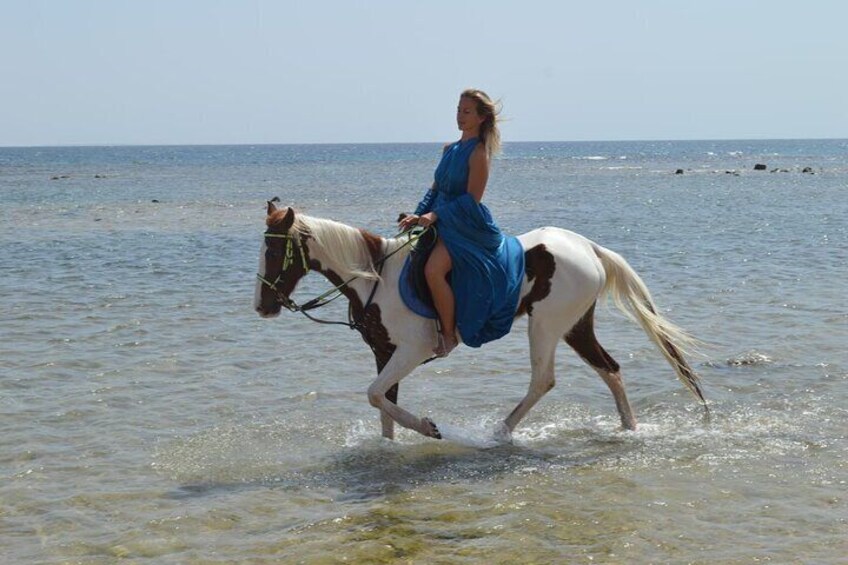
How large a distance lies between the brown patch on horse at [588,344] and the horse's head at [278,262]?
2396mm

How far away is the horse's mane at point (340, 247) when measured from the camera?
7785mm

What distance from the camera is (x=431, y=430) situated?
7.93 meters

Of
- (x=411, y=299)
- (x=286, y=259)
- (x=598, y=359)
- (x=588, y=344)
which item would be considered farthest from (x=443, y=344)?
(x=598, y=359)

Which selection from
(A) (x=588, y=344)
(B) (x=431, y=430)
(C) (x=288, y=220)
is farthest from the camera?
(A) (x=588, y=344)

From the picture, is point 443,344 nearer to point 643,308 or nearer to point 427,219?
point 427,219

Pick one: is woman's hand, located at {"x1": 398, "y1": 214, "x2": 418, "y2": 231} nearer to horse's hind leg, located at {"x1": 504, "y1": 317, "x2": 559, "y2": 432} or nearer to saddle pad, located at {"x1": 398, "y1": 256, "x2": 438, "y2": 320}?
saddle pad, located at {"x1": 398, "y1": 256, "x2": 438, "y2": 320}

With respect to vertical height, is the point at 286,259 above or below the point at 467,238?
below

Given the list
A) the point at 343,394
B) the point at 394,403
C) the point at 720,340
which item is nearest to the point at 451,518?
the point at 394,403

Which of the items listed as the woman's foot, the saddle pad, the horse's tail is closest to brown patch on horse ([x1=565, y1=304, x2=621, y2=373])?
the horse's tail

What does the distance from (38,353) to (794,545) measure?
8.70 metres

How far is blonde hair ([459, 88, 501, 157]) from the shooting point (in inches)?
307

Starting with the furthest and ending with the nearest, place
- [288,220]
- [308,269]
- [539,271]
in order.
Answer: [539,271]
[308,269]
[288,220]

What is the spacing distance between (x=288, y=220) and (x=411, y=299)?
1.11 m

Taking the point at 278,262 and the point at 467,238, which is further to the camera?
the point at 467,238
